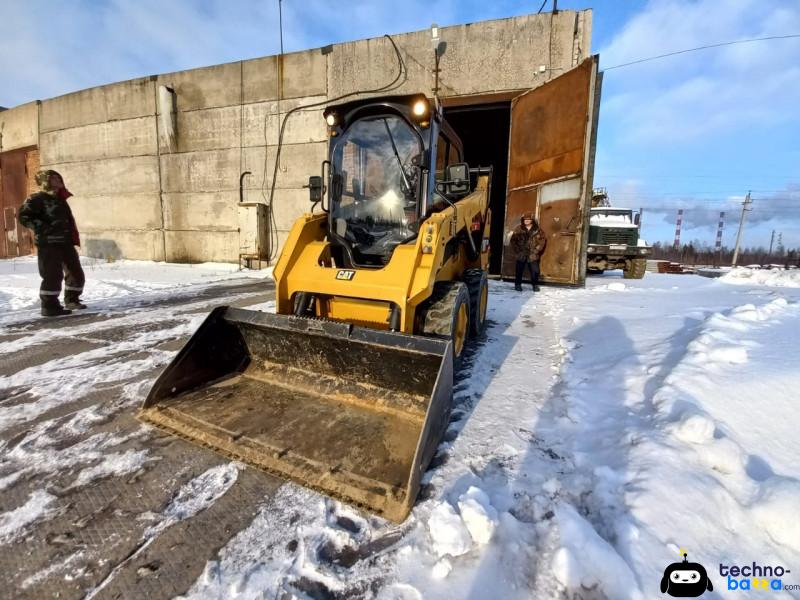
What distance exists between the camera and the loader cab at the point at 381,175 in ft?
11.3

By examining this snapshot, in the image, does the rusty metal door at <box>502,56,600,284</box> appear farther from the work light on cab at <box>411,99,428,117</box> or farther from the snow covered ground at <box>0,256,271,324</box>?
the snow covered ground at <box>0,256,271,324</box>

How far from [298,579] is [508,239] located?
8701mm

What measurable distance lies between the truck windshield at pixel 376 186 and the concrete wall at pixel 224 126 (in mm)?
7423

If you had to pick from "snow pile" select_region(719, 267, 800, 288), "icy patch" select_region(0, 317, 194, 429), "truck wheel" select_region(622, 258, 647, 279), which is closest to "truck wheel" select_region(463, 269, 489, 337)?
"icy patch" select_region(0, 317, 194, 429)

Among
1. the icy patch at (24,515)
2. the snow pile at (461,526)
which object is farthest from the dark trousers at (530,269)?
the icy patch at (24,515)

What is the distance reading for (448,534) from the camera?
157cm

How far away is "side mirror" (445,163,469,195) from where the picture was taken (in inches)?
137

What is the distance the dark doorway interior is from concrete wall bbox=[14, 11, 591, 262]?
94 cm

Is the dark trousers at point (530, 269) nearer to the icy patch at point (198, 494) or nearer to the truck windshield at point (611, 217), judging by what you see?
the truck windshield at point (611, 217)

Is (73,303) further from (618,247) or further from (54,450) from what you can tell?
(618,247)

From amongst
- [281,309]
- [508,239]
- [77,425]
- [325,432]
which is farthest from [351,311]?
[508,239]

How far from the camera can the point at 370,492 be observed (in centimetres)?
181

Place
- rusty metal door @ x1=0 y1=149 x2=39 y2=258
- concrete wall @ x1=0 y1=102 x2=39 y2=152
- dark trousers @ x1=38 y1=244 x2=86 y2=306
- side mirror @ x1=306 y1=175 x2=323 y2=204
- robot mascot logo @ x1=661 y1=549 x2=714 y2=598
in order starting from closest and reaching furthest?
robot mascot logo @ x1=661 y1=549 x2=714 y2=598
side mirror @ x1=306 y1=175 x2=323 y2=204
dark trousers @ x1=38 y1=244 x2=86 y2=306
concrete wall @ x1=0 y1=102 x2=39 y2=152
rusty metal door @ x1=0 y1=149 x2=39 y2=258

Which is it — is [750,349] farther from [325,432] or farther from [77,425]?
[77,425]
